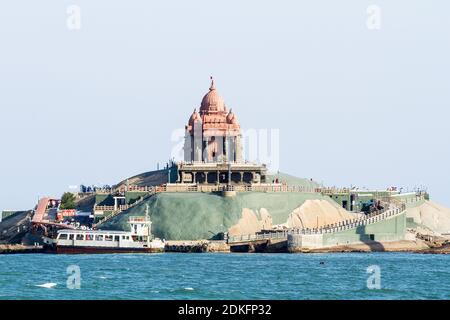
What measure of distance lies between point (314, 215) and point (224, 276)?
2673 inches

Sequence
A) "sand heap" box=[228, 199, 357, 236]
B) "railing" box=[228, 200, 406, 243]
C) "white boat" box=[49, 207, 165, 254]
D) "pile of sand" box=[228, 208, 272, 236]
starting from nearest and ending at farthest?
1. "white boat" box=[49, 207, 165, 254]
2. "railing" box=[228, 200, 406, 243]
3. "pile of sand" box=[228, 208, 272, 236]
4. "sand heap" box=[228, 199, 357, 236]

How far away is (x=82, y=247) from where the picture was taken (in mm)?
170875

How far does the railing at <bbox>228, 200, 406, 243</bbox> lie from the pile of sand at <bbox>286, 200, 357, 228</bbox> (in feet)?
10.0

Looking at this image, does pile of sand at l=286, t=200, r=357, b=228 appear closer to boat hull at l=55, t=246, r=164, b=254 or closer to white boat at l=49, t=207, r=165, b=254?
white boat at l=49, t=207, r=165, b=254

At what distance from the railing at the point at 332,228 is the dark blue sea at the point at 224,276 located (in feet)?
36.9

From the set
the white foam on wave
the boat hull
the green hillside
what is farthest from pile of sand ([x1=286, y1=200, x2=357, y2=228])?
the white foam on wave

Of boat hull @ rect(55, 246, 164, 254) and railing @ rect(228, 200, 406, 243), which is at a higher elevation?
railing @ rect(228, 200, 406, 243)

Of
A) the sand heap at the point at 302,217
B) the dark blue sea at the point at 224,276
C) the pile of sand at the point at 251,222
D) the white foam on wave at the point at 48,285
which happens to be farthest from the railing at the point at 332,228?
the white foam on wave at the point at 48,285

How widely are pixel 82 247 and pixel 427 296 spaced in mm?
72318

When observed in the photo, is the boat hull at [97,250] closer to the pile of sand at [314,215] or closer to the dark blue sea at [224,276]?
the dark blue sea at [224,276]

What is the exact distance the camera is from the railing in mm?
177250

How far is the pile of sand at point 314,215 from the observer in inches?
7486

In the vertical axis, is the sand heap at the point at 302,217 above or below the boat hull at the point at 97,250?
above

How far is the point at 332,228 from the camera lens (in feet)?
594
